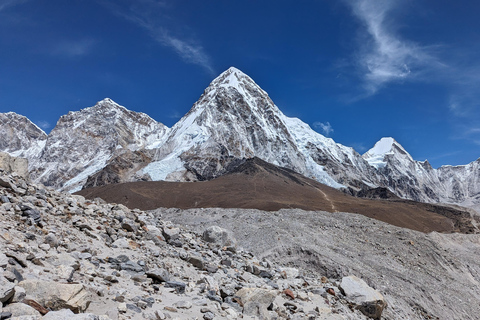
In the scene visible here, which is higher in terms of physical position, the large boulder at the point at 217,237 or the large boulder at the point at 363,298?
the large boulder at the point at 217,237

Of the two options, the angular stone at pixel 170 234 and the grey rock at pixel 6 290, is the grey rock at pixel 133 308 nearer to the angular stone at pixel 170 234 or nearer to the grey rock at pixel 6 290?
the grey rock at pixel 6 290

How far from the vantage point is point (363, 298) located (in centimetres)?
1280

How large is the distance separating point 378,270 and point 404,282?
1630 mm

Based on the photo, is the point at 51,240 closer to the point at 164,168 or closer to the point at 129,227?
the point at 129,227

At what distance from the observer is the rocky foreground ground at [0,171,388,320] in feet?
17.8

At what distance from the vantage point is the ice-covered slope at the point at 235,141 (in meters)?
113

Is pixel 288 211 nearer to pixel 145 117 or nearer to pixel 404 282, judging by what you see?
pixel 404 282

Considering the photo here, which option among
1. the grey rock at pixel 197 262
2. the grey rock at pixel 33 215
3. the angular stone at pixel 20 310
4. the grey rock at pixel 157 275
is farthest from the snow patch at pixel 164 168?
the angular stone at pixel 20 310

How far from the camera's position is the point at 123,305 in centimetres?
606

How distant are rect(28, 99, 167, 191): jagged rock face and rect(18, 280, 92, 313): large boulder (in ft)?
462

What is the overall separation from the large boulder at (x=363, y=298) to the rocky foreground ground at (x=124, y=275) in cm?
4

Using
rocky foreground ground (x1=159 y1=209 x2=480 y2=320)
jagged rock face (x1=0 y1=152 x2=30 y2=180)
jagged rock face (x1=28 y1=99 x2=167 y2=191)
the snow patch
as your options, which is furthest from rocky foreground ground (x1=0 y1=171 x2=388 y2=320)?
jagged rock face (x1=28 y1=99 x2=167 y2=191)

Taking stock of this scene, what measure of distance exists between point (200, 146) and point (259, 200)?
6572 cm

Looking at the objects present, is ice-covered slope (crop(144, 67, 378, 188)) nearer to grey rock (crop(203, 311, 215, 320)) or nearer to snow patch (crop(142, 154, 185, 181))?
snow patch (crop(142, 154, 185, 181))
